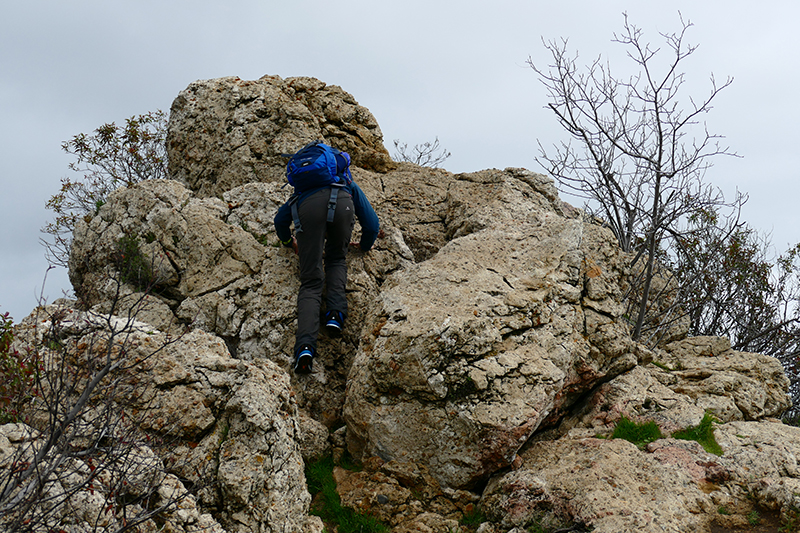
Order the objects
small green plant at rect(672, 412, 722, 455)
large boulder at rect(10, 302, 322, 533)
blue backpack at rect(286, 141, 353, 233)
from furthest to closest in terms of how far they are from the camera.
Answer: blue backpack at rect(286, 141, 353, 233) → small green plant at rect(672, 412, 722, 455) → large boulder at rect(10, 302, 322, 533)

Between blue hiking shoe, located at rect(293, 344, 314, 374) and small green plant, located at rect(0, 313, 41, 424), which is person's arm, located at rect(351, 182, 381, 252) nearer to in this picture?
blue hiking shoe, located at rect(293, 344, 314, 374)

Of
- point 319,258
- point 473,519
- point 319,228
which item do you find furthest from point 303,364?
point 473,519

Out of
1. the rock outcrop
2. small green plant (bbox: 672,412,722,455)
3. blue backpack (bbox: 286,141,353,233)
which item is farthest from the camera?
blue backpack (bbox: 286,141,353,233)

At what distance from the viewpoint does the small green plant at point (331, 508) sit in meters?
5.11

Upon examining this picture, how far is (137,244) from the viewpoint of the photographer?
727 cm

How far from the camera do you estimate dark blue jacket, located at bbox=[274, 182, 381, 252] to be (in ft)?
23.0

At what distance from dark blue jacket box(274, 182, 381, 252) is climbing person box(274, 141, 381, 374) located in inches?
0.5

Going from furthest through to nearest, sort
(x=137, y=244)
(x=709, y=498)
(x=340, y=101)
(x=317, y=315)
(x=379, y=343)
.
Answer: (x=340, y=101) → (x=137, y=244) → (x=317, y=315) → (x=379, y=343) → (x=709, y=498)

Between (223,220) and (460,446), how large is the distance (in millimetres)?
4484

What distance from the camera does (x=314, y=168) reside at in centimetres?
675

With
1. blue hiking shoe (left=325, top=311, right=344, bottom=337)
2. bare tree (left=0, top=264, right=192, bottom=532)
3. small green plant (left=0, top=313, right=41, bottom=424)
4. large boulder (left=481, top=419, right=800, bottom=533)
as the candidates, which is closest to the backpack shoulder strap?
blue hiking shoe (left=325, top=311, right=344, bottom=337)

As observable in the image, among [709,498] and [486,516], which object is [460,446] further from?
[709,498]

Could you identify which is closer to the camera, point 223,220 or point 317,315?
point 317,315

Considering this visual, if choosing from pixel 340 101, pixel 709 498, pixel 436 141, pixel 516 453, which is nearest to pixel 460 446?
pixel 516 453
